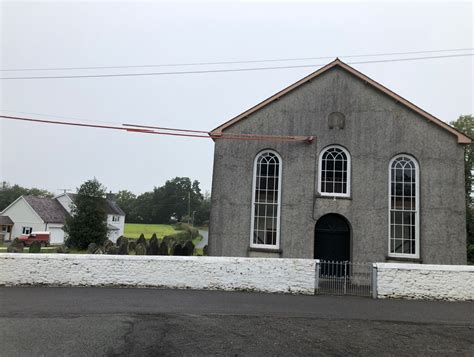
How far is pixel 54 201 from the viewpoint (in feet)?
189

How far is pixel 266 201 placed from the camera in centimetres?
1571

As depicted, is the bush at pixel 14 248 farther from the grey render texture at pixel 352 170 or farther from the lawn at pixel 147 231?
the lawn at pixel 147 231

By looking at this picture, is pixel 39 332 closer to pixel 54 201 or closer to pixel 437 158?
pixel 437 158

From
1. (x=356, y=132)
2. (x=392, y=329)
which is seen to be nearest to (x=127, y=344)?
(x=392, y=329)

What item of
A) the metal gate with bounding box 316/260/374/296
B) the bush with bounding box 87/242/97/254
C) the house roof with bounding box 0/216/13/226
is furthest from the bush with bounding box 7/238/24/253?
the house roof with bounding box 0/216/13/226

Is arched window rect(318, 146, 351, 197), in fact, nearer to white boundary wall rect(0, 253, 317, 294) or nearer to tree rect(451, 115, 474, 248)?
white boundary wall rect(0, 253, 317, 294)

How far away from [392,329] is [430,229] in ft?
25.0

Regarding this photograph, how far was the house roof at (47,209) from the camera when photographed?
5088cm

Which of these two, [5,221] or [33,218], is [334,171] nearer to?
[33,218]

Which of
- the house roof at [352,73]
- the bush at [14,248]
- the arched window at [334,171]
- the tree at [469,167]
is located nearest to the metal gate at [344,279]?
the arched window at [334,171]

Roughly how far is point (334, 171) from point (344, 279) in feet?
16.4

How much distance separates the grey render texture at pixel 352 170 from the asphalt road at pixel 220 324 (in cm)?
390

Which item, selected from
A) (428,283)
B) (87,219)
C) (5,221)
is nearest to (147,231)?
(5,221)

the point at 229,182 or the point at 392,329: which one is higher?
the point at 229,182
